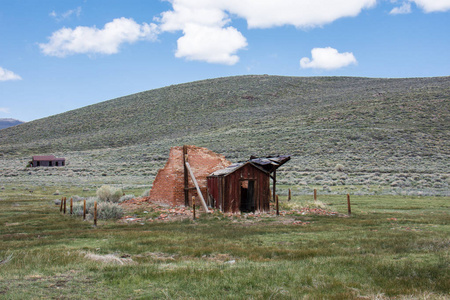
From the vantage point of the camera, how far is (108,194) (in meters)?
22.3

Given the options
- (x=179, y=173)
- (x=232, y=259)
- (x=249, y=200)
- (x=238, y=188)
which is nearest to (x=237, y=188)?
(x=238, y=188)

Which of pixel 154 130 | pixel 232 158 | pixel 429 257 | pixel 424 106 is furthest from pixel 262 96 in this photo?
pixel 429 257

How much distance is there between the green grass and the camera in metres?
6.04

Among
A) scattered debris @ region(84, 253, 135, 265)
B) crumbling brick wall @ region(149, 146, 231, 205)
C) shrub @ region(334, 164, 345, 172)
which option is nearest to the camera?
scattered debris @ region(84, 253, 135, 265)

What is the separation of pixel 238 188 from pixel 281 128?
48.8m

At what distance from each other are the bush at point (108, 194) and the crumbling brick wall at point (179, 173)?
341 centimetres

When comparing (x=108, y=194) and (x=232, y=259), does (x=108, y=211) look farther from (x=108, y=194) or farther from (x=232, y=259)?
(x=232, y=259)

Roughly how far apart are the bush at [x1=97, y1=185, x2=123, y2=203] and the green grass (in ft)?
20.3

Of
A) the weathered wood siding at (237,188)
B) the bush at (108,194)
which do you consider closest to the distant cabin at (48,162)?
the bush at (108,194)

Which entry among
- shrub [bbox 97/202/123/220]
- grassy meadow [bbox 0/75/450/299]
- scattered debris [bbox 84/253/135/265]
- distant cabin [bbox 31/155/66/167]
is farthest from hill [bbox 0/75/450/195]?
scattered debris [bbox 84/253/135/265]

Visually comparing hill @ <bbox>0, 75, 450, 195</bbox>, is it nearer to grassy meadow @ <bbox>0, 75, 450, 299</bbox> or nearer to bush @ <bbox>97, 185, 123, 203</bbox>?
grassy meadow @ <bbox>0, 75, 450, 299</bbox>

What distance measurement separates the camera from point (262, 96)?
102 metres

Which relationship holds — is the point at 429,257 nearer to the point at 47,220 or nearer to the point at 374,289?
the point at 374,289

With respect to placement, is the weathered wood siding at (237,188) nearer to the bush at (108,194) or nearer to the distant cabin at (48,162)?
the bush at (108,194)
